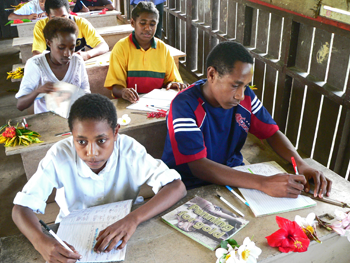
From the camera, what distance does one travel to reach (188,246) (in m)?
1.12

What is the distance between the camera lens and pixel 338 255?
126cm

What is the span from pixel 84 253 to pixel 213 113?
3.03 feet

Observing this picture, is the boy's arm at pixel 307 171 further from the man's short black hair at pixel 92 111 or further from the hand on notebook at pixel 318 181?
the man's short black hair at pixel 92 111

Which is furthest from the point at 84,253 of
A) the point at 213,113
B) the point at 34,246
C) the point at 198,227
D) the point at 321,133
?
the point at 321,133

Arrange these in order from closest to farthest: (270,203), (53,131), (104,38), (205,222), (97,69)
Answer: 1. (205,222)
2. (270,203)
3. (53,131)
4. (97,69)
5. (104,38)

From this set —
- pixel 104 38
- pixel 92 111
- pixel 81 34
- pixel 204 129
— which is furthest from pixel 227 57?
pixel 104 38

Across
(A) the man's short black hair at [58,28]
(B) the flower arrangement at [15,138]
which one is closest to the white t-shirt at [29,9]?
(A) the man's short black hair at [58,28]

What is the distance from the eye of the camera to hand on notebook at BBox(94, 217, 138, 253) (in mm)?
1080

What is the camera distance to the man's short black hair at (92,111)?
4.14ft

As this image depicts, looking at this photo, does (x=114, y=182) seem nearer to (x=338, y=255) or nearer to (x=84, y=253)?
(x=84, y=253)

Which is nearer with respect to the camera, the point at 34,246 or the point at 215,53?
the point at 34,246

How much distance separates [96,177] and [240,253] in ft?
2.27

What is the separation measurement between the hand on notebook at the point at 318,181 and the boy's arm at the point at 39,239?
38.9 inches

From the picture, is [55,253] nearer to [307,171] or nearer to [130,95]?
[307,171]
